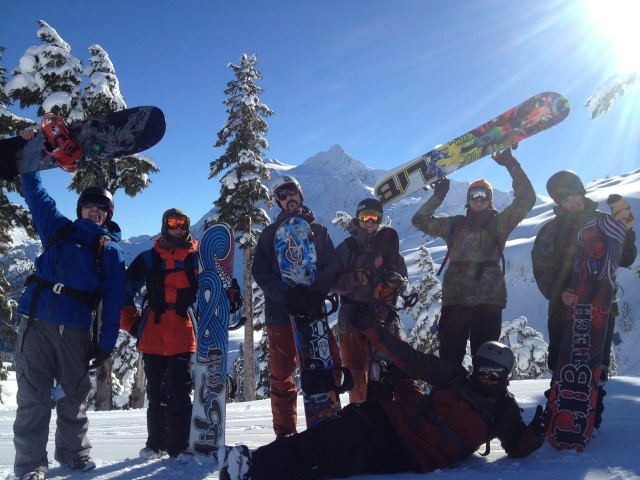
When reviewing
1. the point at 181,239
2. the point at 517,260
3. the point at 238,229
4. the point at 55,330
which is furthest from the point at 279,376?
the point at 517,260

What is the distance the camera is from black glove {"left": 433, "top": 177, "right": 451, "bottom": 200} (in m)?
5.10

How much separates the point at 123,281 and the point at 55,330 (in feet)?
1.96

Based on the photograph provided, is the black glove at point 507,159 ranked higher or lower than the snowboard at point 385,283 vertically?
higher

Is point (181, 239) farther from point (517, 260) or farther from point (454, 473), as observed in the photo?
point (517, 260)

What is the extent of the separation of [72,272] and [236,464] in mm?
1985

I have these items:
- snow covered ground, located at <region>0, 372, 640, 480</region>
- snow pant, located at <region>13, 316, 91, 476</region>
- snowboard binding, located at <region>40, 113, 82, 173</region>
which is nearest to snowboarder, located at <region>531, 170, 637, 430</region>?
snow covered ground, located at <region>0, 372, 640, 480</region>

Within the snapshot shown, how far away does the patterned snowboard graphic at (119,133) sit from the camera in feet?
16.3

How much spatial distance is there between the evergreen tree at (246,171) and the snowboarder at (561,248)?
12.2m

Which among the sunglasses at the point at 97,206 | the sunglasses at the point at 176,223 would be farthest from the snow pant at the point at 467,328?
the sunglasses at the point at 97,206

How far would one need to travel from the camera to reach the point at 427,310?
19859mm

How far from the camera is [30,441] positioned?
303 centimetres

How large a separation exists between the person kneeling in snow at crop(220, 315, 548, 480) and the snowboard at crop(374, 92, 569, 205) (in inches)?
153

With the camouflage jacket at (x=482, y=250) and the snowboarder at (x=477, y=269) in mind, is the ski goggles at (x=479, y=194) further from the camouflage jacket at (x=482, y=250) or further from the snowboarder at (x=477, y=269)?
the camouflage jacket at (x=482, y=250)

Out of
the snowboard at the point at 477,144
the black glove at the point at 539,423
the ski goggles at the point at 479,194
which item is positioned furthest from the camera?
the snowboard at the point at 477,144
